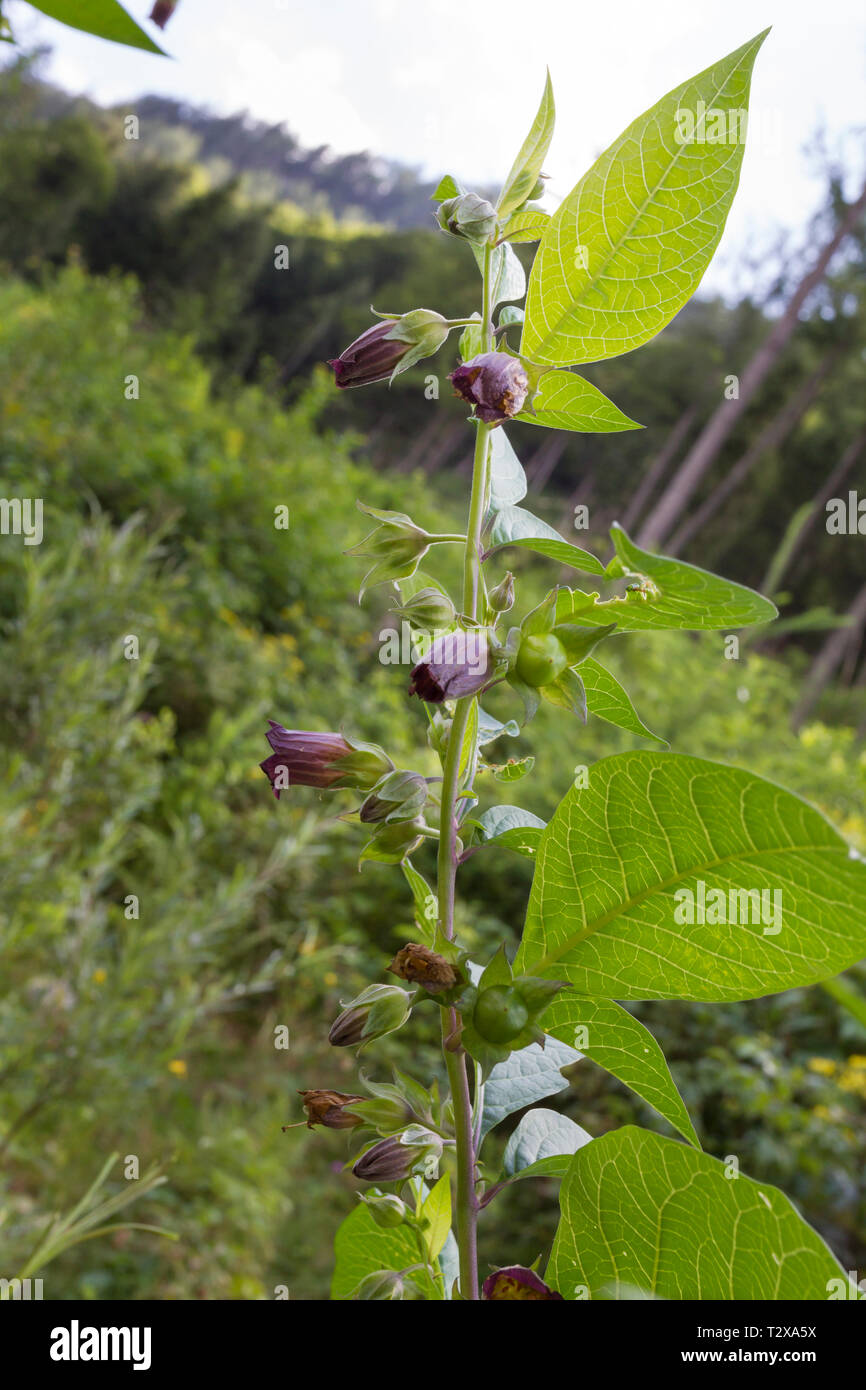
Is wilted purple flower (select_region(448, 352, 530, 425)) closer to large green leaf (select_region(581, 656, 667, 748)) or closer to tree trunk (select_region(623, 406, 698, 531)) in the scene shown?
large green leaf (select_region(581, 656, 667, 748))

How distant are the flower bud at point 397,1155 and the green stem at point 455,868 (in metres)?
0.01

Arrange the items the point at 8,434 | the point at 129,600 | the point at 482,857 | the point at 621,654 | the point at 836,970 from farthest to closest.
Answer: the point at 621,654, the point at 8,434, the point at 482,857, the point at 129,600, the point at 836,970

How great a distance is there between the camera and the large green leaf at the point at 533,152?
9.8 inches

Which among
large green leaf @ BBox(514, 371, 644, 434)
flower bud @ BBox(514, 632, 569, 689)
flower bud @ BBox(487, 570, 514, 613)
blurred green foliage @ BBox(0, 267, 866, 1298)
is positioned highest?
large green leaf @ BBox(514, 371, 644, 434)

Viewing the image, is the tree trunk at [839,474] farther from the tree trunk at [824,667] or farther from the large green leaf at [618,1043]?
the large green leaf at [618,1043]

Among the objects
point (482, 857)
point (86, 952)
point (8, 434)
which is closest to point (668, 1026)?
point (482, 857)

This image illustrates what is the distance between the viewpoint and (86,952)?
128cm

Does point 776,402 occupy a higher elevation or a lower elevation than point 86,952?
higher

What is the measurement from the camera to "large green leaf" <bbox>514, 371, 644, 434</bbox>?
0.25 metres

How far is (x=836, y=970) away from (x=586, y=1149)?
76 millimetres

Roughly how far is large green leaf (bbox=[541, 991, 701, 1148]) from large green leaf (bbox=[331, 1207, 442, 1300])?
90mm

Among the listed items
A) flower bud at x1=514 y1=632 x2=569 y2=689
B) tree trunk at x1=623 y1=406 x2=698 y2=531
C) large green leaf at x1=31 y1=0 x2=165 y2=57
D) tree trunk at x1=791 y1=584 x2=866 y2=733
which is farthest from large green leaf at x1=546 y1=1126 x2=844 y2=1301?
tree trunk at x1=623 y1=406 x2=698 y2=531

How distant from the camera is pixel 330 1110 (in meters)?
0.27
